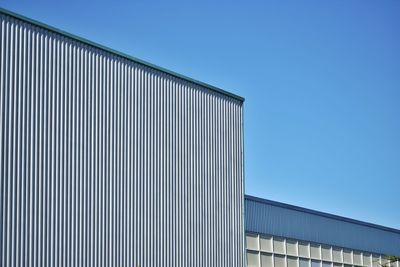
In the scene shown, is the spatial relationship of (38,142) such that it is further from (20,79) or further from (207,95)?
(207,95)

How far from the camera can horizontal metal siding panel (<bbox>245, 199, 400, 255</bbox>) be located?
47.2m

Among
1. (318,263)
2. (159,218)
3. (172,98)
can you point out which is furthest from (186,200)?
(318,263)

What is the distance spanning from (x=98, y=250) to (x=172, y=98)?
7.60 m

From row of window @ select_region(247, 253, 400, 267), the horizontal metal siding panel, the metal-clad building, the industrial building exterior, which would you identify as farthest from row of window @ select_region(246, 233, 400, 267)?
the industrial building exterior

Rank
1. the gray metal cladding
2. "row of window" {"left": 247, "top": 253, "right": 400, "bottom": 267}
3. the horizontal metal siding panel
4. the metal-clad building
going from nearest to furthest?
the gray metal cladding → "row of window" {"left": 247, "top": 253, "right": 400, "bottom": 267} → the metal-clad building → the horizontal metal siding panel

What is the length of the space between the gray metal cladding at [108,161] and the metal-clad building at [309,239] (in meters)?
11.8

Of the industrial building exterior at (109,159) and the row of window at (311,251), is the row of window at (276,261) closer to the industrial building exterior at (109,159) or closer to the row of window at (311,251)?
the row of window at (311,251)

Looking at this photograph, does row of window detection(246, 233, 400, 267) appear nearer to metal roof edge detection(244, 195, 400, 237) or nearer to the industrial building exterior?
metal roof edge detection(244, 195, 400, 237)

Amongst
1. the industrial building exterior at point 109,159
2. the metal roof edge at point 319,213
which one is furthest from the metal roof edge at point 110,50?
the metal roof edge at point 319,213

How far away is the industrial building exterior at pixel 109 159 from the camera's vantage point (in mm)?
26422

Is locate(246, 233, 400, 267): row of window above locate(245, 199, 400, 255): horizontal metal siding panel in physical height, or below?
below

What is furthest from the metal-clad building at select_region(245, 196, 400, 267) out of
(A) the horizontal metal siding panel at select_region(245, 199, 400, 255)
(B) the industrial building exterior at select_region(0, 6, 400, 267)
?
(B) the industrial building exterior at select_region(0, 6, 400, 267)

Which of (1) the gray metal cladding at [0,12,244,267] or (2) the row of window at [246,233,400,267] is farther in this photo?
(2) the row of window at [246,233,400,267]

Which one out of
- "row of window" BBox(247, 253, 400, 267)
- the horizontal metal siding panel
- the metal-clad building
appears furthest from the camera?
the horizontal metal siding panel
